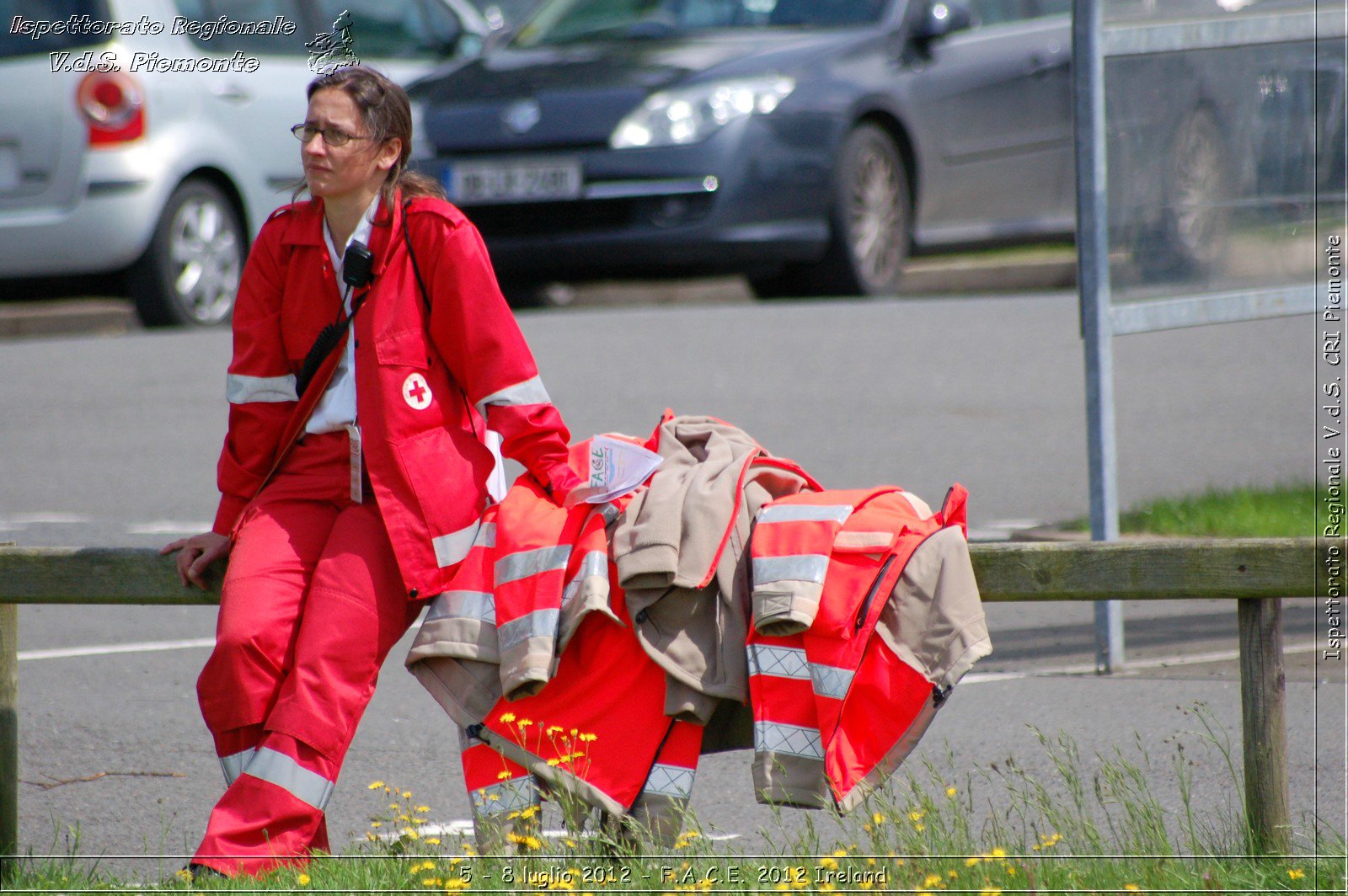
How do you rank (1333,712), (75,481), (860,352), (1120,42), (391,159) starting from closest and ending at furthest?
1. (391,159)
2. (1333,712)
3. (1120,42)
4. (75,481)
5. (860,352)

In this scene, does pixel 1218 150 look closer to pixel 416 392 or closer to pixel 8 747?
pixel 416 392

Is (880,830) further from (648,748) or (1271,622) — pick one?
(1271,622)

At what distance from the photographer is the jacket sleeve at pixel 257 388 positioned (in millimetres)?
3678

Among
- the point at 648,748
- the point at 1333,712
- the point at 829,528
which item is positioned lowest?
the point at 1333,712

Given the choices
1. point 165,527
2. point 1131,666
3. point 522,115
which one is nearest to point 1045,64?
point 522,115

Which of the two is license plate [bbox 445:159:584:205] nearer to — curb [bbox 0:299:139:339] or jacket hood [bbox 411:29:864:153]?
jacket hood [bbox 411:29:864:153]

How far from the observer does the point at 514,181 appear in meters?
9.34

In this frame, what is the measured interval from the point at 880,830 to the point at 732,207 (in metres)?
6.26

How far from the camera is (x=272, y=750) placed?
10.7 feet

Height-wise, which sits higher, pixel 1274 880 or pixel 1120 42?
pixel 1120 42

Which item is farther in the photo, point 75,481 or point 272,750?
point 75,481

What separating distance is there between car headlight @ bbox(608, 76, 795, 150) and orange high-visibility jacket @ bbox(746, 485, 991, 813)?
20.3ft

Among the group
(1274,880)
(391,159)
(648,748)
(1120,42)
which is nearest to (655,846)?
(648,748)

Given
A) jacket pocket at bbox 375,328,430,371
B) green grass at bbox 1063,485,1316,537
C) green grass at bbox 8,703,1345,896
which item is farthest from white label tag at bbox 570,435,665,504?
green grass at bbox 1063,485,1316,537
